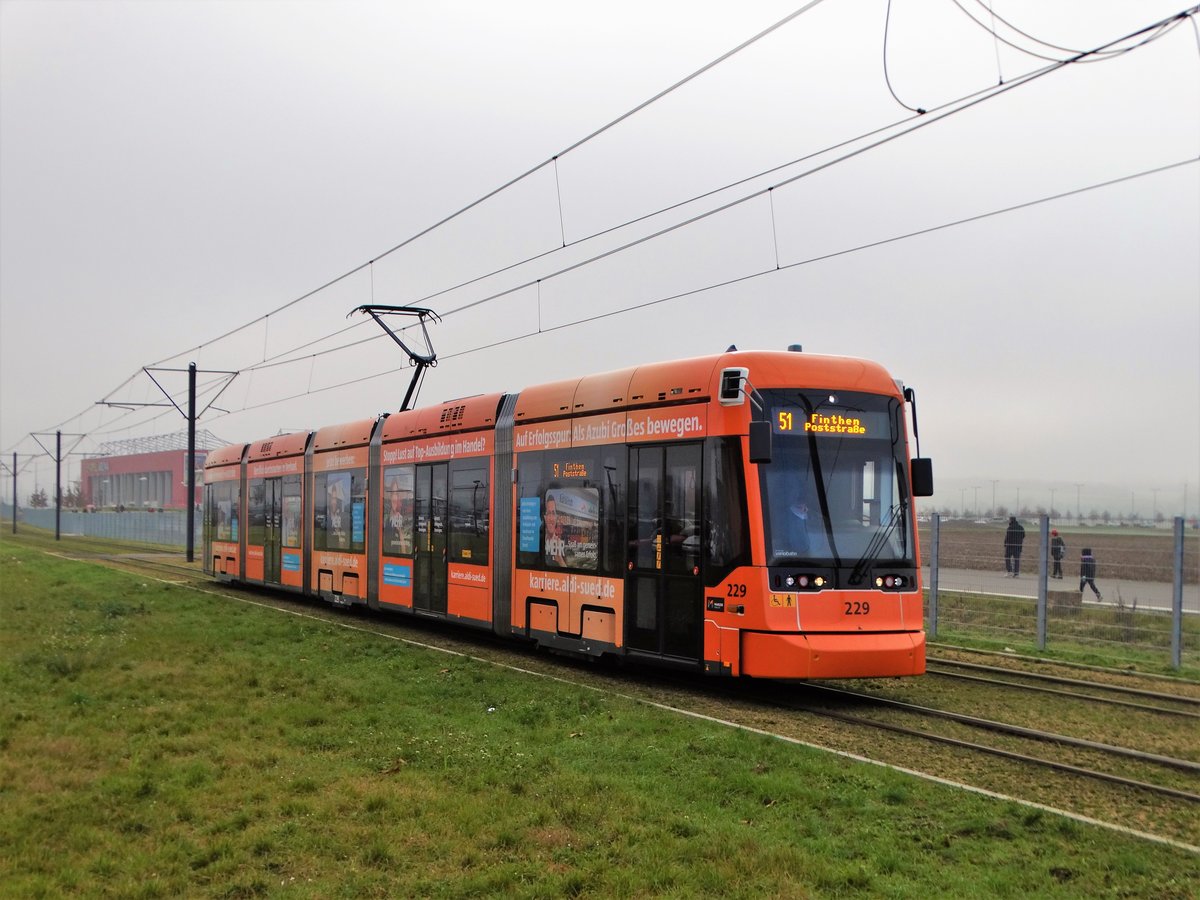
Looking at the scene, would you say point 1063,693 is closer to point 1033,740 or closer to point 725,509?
point 1033,740

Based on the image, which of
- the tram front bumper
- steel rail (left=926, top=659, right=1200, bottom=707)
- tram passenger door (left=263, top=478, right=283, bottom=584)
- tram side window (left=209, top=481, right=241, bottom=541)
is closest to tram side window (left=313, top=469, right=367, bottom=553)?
tram passenger door (left=263, top=478, right=283, bottom=584)

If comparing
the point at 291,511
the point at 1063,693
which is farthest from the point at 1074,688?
the point at 291,511

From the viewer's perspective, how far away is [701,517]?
11164 millimetres

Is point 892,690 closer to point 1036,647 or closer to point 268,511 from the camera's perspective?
point 1036,647

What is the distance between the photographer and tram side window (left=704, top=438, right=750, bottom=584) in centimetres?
1071

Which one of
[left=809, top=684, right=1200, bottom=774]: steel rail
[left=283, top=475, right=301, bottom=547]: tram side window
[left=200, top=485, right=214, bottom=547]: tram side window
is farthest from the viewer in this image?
[left=200, top=485, right=214, bottom=547]: tram side window

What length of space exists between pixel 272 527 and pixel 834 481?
1660 cm

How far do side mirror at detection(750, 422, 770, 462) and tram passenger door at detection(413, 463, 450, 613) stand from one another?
24.7 ft

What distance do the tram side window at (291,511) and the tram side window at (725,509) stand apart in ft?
45.3

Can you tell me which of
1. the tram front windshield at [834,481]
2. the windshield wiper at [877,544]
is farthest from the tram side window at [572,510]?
the windshield wiper at [877,544]

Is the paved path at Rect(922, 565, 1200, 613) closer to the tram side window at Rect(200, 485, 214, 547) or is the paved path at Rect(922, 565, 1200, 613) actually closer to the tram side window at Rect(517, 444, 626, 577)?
the tram side window at Rect(517, 444, 626, 577)

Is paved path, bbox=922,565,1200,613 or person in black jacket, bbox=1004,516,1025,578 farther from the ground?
person in black jacket, bbox=1004,516,1025,578

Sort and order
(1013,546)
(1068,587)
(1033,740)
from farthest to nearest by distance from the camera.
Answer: (1013,546), (1068,587), (1033,740)

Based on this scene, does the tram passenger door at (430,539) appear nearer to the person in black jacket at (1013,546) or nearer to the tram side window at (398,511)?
the tram side window at (398,511)
